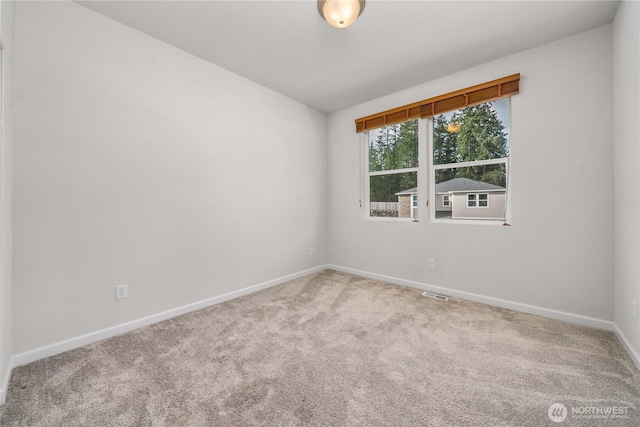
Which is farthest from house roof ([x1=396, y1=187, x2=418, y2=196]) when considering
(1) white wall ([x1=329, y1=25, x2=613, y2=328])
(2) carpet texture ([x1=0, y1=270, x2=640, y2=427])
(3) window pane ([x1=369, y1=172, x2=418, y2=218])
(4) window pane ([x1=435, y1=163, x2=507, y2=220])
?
(2) carpet texture ([x1=0, y1=270, x2=640, y2=427])

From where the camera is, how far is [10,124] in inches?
64.7

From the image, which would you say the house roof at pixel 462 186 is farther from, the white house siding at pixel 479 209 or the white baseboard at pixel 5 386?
the white baseboard at pixel 5 386

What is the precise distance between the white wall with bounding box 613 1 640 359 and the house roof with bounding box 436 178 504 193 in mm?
896

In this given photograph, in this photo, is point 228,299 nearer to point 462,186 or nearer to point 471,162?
point 462,186

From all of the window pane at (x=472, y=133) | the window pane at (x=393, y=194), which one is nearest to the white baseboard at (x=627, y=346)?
the window pane at (x=472, y=133)

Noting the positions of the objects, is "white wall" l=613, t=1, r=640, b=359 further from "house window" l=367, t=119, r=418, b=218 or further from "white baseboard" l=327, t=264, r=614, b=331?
"house window" l=367, t=119, r=418, b=218

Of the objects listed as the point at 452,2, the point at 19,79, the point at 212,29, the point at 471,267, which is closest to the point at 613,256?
the point at 471,267

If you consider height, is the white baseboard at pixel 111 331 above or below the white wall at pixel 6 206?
below

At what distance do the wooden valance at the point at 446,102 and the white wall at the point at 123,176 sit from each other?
1484 millimetres

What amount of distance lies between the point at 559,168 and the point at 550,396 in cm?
196

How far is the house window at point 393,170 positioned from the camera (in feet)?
11.2

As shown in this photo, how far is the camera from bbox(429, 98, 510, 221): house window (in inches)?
108

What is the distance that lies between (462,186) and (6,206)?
12.8 feet

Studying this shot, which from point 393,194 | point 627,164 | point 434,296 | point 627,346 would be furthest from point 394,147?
point 627,346
